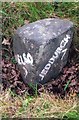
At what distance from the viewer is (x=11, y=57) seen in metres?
3.20

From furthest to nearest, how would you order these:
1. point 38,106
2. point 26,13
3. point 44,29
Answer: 1. point 26,13
2. point 44,29
3. point 38,106

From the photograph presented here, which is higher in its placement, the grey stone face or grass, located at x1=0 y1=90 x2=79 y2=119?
the grey stone face

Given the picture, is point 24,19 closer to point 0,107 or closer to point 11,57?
point 11,57

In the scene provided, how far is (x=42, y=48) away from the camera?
2863mm

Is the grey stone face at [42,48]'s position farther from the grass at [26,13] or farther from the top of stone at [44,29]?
the grass at [26,13]

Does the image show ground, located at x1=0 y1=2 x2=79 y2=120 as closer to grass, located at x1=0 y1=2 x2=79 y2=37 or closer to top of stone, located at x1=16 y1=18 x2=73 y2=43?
grass, located at x1=0 y1=2 x2=79 y2=37

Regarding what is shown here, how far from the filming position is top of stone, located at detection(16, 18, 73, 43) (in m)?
2.88

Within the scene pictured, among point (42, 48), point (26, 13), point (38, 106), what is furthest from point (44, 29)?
point (38, 106)

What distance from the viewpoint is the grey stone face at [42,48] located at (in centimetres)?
288

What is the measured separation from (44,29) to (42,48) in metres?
0.14

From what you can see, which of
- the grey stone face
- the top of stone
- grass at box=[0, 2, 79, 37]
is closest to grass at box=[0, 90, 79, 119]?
the grey stone face

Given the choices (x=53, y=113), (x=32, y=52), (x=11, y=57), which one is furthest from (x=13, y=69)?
(x=53, y=113)

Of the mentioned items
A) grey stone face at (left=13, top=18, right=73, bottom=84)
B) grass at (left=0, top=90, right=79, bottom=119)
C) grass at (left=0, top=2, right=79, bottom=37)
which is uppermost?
grass at (left=0, top=2, right=79, bottom=37)

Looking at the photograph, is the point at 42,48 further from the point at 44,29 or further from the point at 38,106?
the point at 38,106
